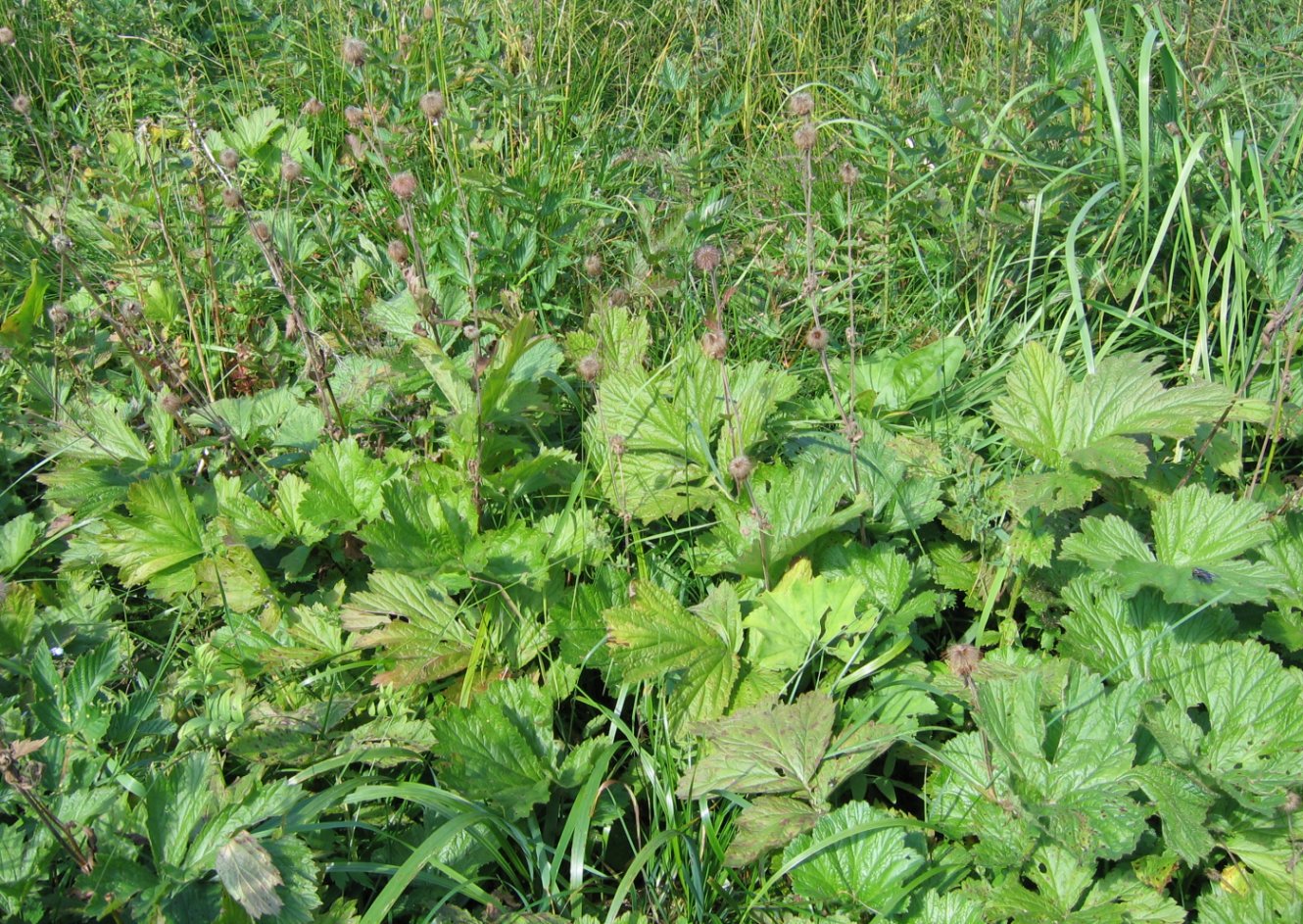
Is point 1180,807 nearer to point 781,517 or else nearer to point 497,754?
point 781,517

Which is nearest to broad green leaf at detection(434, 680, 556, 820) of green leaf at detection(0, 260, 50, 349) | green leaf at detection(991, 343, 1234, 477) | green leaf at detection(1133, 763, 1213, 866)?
green leaf at detection(1133, 763, 1213, 866)

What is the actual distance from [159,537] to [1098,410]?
75.8 inches

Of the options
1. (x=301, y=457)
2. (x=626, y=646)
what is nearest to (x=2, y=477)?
(x=301, y=457)

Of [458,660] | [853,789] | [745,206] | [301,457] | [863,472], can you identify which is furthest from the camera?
[745,206]

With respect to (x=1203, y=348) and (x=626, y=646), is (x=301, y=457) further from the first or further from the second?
(x=1203, y=348)

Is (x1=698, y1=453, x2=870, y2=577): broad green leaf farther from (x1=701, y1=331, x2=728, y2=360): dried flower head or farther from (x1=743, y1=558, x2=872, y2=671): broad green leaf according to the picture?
(x1=701, y1=331, x2=728, y2=360): dried flower head

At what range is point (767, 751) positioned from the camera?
164 centimetres

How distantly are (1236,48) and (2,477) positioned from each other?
3927 mm

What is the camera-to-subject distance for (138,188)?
287 cm

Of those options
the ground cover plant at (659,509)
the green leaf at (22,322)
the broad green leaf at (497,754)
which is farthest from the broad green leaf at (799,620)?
the green leaf at (22,322)

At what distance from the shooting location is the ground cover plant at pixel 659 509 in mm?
1571

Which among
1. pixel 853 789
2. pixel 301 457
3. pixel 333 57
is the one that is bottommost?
pixel 853 789

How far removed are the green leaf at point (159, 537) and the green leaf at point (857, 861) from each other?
138 centimetres

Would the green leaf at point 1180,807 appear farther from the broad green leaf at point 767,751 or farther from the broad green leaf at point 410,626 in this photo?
the broad green leaf at point 410,626
